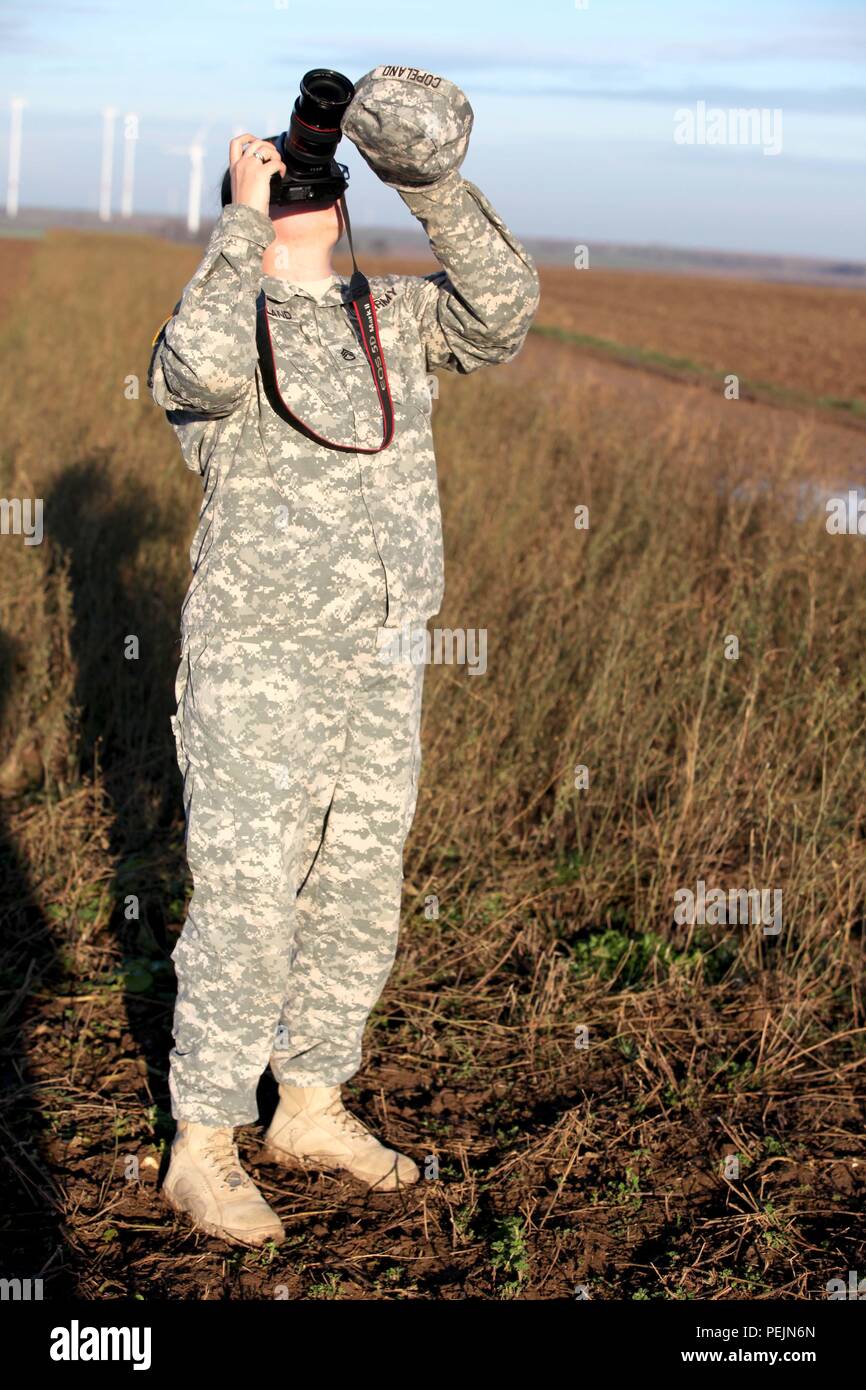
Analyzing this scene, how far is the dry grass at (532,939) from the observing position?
2.62 meters

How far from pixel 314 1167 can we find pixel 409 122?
2.06 m

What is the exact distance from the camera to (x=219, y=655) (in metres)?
2.28

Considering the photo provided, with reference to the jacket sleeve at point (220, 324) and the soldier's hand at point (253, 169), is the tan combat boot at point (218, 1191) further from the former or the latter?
the soldier's hand at point (253, 169)

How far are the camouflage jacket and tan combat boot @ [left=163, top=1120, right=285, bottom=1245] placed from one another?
1.03m

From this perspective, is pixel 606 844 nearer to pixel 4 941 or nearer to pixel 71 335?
pixel 4 941

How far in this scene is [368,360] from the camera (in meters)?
2.31

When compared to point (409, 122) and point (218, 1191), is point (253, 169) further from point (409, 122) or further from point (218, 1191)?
point (218, 1191)

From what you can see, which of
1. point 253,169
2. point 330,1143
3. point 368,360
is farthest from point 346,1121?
point 253,169

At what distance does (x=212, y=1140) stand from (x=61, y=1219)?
348 millimetres

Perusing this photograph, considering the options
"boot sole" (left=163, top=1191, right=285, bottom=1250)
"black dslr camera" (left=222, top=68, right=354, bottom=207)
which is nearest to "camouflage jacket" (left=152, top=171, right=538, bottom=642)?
"black dslr camera" (left=222, top=68, right=354, bottom=207)

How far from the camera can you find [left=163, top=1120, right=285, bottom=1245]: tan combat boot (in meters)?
2.51

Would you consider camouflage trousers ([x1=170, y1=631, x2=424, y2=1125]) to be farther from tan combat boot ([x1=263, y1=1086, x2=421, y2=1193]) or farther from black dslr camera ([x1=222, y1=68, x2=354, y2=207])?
black dslr camera ([x1=222, y1=68, x2=354, y2=207])

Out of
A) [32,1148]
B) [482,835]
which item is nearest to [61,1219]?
[32,1148]

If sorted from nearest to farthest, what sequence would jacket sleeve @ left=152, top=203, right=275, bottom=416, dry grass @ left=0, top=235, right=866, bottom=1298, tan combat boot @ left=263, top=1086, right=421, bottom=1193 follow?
jacket sleeve @ left=152, top=203, right=275, bottom=416
dry grass @ left=0, top=235, right=866, bottom=1298
tan combat boot @ left=263, top=1086, right=421, bottom=1193
